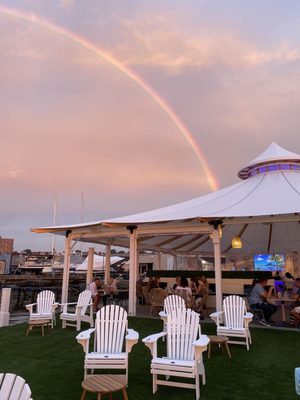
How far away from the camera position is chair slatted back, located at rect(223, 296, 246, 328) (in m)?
6.41

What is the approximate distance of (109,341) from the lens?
15.1 ft

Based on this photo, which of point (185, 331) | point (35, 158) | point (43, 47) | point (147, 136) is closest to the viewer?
point (185, 331)

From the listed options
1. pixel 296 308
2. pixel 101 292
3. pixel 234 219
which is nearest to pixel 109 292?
pixel 101 292

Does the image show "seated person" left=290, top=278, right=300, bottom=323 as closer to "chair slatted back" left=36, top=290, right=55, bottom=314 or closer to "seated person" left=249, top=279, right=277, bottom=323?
"seated person" left=249, top=279, right=277, bottom=323

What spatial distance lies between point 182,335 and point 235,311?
2493 millimetres

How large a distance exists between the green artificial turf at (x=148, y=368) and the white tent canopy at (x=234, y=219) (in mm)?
2786

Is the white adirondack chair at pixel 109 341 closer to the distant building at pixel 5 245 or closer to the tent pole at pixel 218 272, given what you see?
the tent pole at pixel 218 272

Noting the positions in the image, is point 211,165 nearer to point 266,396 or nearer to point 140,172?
point 140,172

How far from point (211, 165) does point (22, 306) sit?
34.9ft

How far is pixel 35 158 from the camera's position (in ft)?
58.8

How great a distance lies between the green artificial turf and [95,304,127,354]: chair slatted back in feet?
1.59

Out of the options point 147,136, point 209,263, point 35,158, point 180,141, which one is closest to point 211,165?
point 180,141

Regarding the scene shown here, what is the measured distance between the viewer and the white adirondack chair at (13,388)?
7.25 ft

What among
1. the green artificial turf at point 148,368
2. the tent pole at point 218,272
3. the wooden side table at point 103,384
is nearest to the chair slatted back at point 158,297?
the tent pole at point 218,272
